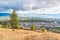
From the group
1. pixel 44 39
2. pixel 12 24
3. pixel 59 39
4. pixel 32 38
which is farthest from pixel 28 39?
pixel 12 24

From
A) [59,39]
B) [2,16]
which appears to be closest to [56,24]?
[2,16]

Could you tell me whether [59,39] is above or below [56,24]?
above

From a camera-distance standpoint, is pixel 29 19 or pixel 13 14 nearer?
pixel 13 14

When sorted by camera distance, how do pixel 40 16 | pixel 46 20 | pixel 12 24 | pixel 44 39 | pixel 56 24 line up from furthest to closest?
pixel 40 16
pixel 46 20
pixel 56 24
pixel 12 24
pixel 44 39

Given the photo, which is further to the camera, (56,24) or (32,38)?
(56,24)

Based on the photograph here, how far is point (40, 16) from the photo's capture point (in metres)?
86.6

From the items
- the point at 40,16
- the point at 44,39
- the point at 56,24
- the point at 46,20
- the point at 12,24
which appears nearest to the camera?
the point at 44,39

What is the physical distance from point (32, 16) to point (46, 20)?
25.1 feet

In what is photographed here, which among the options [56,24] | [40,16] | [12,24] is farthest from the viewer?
[40,16]

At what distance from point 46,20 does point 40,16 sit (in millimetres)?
8968

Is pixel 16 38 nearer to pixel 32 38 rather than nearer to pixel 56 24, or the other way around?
pixel 32 38

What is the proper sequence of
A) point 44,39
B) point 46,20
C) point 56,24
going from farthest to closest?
1. point 46,20
2. point 56,24
3. point 44,39

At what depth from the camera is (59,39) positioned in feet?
26.1

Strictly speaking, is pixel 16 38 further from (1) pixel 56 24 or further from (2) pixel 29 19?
(2) pixel 29 19
